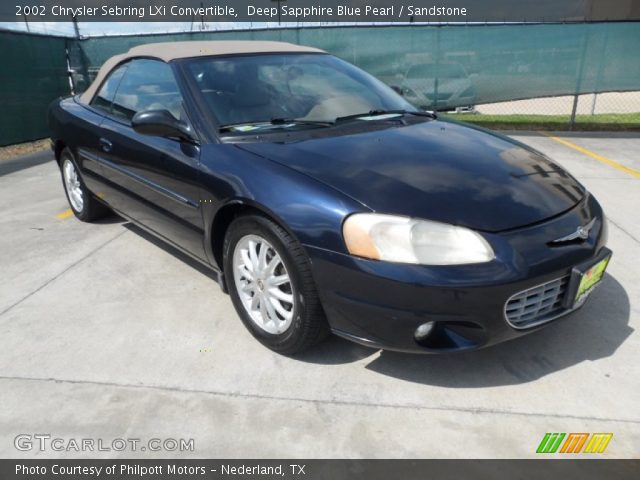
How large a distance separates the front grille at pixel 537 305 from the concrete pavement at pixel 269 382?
327 millimetres

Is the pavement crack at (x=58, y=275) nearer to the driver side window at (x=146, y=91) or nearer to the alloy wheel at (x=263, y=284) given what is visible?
the driver side window at (x=146, y=91)

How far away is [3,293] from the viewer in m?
3.42

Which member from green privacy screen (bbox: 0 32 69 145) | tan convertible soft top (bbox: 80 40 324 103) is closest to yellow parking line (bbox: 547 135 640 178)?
tan convertible soft top (bbox: 80 40 324 103)

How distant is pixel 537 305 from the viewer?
2.26 meters

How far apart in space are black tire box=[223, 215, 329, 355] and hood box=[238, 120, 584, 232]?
12.5 inches

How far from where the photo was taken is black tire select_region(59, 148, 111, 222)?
4.38 meters

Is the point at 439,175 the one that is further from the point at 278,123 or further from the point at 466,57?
the point at 466,57

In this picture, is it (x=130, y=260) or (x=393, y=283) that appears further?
(x=130, y=260)

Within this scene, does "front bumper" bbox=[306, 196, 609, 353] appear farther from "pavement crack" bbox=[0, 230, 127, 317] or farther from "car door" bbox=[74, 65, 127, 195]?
"car door" bbox=[74, 65, 127, 195]

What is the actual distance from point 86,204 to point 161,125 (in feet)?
6.91

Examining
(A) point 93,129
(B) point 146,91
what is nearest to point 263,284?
(B) point 146,91

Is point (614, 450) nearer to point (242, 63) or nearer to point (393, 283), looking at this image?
point (393, 283)
